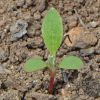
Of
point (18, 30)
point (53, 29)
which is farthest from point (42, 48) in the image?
point (53, 29)

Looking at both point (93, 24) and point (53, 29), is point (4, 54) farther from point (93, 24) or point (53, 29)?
point (93, 24)

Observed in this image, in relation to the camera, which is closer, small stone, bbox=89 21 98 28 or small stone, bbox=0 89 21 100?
small stone, bbox=0 89 21 100

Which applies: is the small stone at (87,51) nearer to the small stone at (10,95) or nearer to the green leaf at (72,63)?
the green leaf at (72,63)

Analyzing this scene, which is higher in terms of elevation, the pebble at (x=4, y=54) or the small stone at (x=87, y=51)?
the pebble at (x=4, y=54)

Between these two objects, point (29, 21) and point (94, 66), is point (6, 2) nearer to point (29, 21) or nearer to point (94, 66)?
point (29, 21)

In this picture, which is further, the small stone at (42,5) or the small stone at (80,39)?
the small stone at (42,5)

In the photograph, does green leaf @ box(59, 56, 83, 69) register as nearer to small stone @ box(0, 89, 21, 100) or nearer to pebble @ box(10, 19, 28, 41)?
small stone @ box(0, 89, 21, 100)

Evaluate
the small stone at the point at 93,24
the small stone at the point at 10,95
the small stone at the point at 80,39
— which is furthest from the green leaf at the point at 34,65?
the small stone at the point at 93,24

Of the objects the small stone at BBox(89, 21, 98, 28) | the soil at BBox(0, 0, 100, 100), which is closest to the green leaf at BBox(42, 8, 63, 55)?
the soil at BBox(0, 0, 100, 100)
